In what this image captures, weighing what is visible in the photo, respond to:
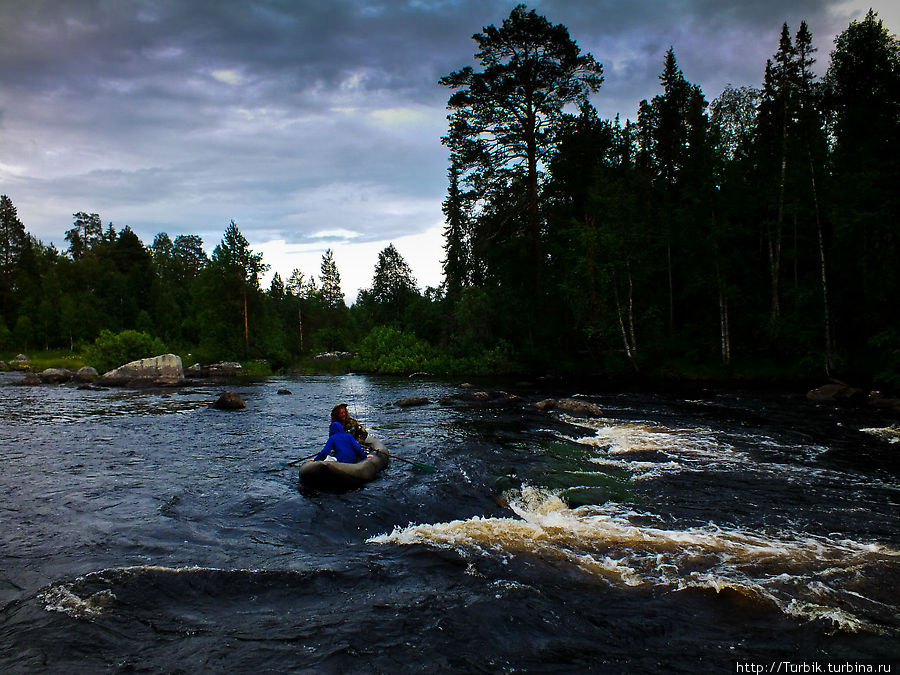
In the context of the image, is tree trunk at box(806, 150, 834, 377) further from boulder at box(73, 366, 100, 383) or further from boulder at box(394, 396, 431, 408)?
boulder at box(73, 366, 100, 383)

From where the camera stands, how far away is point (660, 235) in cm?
3133

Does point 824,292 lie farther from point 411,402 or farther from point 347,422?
point 347,422

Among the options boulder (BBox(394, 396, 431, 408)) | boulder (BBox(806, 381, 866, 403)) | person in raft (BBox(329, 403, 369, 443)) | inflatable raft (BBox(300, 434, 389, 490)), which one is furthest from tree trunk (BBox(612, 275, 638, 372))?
inflatable raft (BBox(300, 434, 389, 490))

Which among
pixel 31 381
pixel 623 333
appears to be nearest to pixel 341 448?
pixel 623 333

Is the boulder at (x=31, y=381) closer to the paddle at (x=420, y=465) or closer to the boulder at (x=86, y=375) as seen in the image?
the boulder at (x=86, y=375)

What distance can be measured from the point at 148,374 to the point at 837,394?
132 feet

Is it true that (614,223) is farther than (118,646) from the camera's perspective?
Yes

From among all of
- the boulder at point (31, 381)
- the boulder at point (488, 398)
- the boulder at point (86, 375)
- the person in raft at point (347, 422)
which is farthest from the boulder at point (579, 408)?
the boulder at point (31, 381)

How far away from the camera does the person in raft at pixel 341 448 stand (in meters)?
11.3

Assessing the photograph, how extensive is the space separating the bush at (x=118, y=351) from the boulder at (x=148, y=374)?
5.60 metres

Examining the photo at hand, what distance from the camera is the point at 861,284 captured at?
2323 centimetres

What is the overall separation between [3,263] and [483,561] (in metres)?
105

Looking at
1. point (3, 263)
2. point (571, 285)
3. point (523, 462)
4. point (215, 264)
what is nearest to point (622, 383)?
point (571, 285)

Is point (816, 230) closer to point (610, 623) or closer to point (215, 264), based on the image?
point (610, 623)
